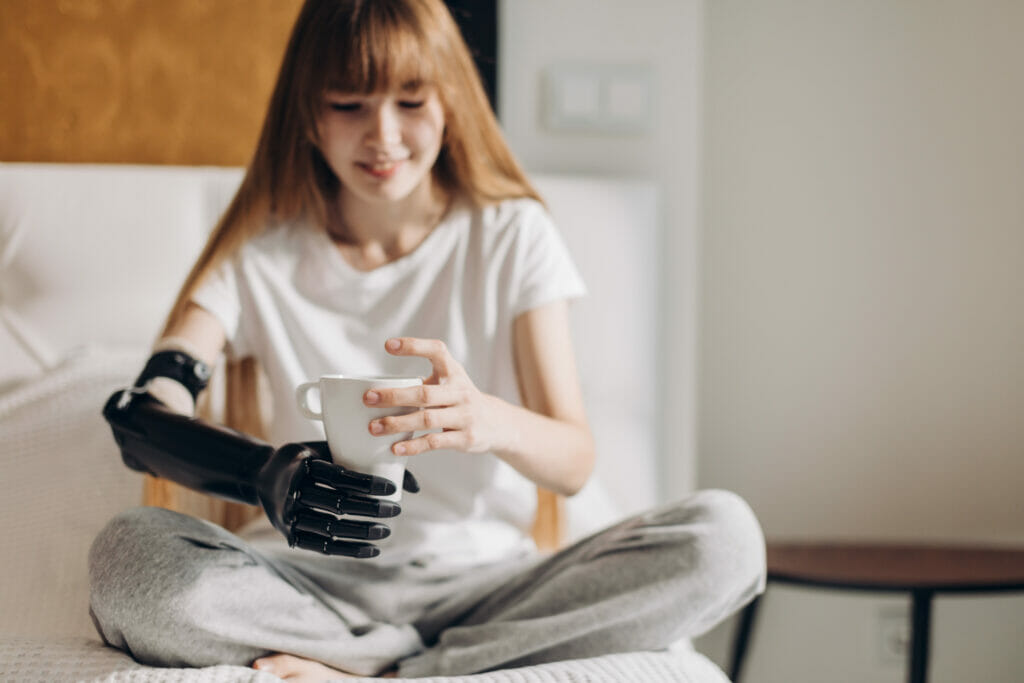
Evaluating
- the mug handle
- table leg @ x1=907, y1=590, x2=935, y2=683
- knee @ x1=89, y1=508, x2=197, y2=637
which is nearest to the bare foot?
knee @ x1=89, y1=508, x2=197, y2=637

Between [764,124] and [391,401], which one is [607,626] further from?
[764,124]

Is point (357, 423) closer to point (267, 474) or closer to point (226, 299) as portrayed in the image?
point (267, 474)

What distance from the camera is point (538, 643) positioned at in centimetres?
85

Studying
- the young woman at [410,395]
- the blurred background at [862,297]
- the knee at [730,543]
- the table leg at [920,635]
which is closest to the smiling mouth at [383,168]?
the young woman at [410,395]

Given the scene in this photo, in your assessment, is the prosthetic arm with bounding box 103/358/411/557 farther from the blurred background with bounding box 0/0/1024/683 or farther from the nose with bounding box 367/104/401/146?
the blurred background with bounding box 0/0/1024/683

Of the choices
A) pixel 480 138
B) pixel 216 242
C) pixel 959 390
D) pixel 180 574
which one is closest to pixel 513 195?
pixel 480 138

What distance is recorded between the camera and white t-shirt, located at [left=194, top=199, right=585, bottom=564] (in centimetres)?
107

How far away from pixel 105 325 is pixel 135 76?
1.41ft

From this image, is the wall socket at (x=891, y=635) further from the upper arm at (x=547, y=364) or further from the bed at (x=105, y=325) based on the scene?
the upper arm at (x=547, y=364)

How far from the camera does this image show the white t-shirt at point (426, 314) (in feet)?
3.51

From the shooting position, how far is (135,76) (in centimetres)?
154

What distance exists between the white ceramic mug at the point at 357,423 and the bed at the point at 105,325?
0.46m

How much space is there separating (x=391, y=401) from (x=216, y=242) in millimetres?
508

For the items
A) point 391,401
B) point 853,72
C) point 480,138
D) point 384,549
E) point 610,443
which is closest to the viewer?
point 391,401
